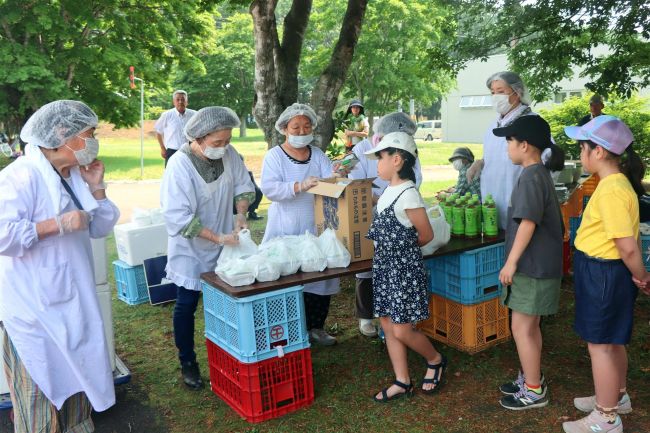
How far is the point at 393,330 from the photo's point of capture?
11.2ft

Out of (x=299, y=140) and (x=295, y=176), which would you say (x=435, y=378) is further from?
(x=299, y=140)

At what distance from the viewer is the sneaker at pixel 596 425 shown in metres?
2.96

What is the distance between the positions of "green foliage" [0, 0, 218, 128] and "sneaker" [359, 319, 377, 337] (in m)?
5.15

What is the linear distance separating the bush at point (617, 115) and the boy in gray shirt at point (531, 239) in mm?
9101

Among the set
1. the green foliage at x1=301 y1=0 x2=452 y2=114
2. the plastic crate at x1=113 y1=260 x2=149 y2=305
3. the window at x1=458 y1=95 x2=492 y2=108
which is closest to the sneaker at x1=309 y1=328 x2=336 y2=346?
the plastic crate at x1=113 y1=260 x2=149 y2=305

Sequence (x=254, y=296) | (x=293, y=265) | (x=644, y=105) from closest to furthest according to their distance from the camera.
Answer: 1. (x=254, y=296)
2. (x=293, y=265)
3. (x=644, y=105)

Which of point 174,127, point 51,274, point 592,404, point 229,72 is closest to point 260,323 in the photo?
point 51,274

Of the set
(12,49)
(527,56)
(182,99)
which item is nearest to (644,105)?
(527,56)

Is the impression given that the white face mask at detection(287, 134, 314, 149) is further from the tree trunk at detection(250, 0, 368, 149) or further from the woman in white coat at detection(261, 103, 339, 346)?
the tree trunk at detection(250, 0, 368, 149)

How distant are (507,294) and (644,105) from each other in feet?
43.2

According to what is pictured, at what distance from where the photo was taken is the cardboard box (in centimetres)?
355

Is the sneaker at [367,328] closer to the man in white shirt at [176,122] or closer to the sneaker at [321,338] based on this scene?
the sneaker at [321,338]

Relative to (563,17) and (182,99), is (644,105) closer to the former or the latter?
(563,17)

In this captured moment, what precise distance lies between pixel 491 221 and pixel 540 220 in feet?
3.37
